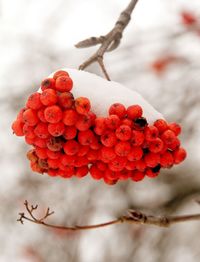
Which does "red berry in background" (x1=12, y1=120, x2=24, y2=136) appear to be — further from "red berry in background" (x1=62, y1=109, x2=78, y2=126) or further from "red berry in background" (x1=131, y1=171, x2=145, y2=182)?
"red berry in background" (x1=131, y1=171, x2=145, y2=182)

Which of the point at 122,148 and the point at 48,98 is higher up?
the point at 48,98

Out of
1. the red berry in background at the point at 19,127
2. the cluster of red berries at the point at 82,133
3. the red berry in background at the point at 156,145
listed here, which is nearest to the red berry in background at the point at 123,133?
the cluster of red berries at the point at 82,133

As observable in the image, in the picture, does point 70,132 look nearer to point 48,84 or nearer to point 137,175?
point 48,84

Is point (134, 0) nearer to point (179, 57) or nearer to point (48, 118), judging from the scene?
point (48, 118)

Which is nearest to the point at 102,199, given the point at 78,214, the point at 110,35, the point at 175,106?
the point at 78,214

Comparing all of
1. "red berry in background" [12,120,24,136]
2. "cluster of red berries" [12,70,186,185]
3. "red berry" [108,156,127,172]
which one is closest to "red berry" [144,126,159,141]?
"cluster of red berries" [12,70,186,185]

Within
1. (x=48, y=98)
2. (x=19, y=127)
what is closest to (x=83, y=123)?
(x=48, y=98)

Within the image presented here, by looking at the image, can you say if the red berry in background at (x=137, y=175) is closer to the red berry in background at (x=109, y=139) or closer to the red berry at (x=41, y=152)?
the red berry in background at (x=109, y=139)
